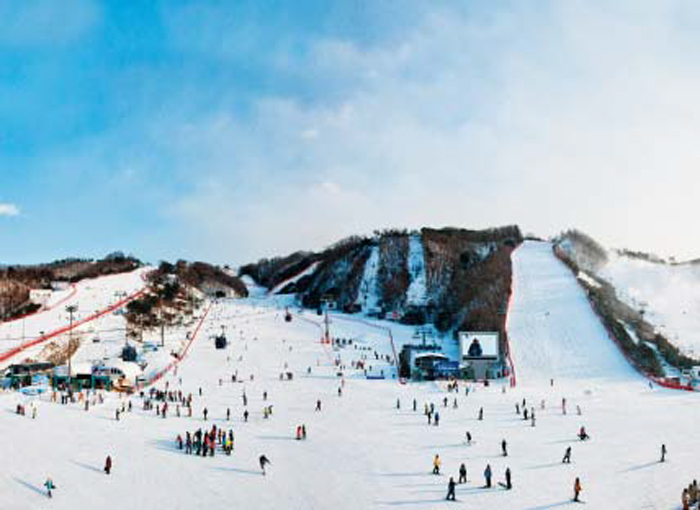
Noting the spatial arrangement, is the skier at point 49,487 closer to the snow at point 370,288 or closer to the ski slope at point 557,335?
the ski slope at point 557,335

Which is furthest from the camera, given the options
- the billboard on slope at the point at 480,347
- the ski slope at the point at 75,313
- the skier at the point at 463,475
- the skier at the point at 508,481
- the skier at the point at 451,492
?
the ski slope at the point at 75,313

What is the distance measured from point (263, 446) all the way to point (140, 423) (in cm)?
769

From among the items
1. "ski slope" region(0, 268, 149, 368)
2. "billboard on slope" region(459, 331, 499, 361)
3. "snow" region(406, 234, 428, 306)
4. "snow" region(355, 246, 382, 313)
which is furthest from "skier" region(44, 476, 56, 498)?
"snow" region(406, 234, 428, 306)

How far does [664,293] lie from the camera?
250ft

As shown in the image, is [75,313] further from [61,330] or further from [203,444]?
[203,444]

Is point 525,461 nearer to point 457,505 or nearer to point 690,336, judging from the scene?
point 457,505

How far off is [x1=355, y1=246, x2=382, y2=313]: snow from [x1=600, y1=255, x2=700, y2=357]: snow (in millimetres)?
35338

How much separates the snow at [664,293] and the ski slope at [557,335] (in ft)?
30.0

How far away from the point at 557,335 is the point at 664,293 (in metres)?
33.2

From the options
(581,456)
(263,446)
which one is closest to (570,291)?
(581,456)

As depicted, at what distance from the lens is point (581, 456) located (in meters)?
24.0

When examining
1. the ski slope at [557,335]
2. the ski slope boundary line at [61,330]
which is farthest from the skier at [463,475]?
the ski slope boundary line at [61,330]

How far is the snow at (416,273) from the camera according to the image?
300 ft

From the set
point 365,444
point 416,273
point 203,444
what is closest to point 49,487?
point 203,444
